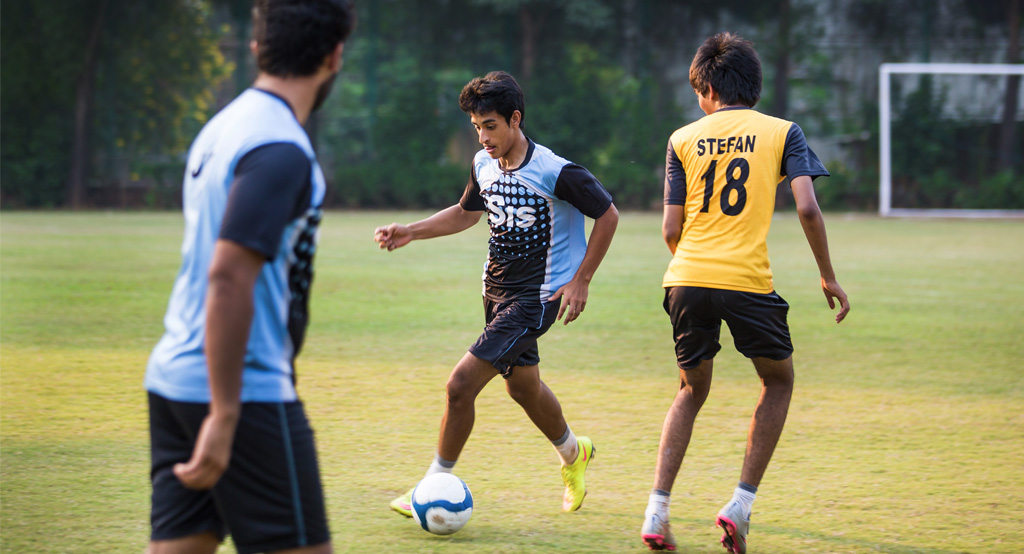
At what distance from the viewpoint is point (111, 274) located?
42.3ft

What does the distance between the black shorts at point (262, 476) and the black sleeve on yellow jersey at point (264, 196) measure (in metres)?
0.40

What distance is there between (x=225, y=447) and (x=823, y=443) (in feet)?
13.3

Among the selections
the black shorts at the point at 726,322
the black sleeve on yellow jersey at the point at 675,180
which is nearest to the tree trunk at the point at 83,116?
the black sleeve on yellow jersey at the point at 675,180

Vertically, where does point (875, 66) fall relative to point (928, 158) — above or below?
above

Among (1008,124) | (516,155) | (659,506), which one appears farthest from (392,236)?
(1008,124)

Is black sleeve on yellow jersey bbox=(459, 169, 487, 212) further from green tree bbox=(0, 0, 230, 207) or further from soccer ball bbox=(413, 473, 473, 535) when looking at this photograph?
green tree bbox=(0, 0, 230, 207)

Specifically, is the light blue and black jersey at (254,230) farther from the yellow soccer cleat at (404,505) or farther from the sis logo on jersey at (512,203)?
the sis logo on jersey at (512,203)

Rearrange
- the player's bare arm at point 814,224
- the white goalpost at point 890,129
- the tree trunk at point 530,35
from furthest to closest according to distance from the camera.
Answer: the tree trunk at point 530,35, the white goalpost at point 890,129, the player's bare arm at point 814,224

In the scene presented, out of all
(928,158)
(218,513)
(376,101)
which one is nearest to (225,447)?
(218,513)

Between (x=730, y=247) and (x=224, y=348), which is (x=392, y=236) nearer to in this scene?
(x=730, y=247)

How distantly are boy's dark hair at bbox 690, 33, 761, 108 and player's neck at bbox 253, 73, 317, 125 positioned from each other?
1.99m

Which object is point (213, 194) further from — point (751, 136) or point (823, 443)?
point (823, 443)

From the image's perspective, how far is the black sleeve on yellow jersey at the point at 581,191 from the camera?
4320 mm

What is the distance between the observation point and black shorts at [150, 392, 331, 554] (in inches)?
88.9
